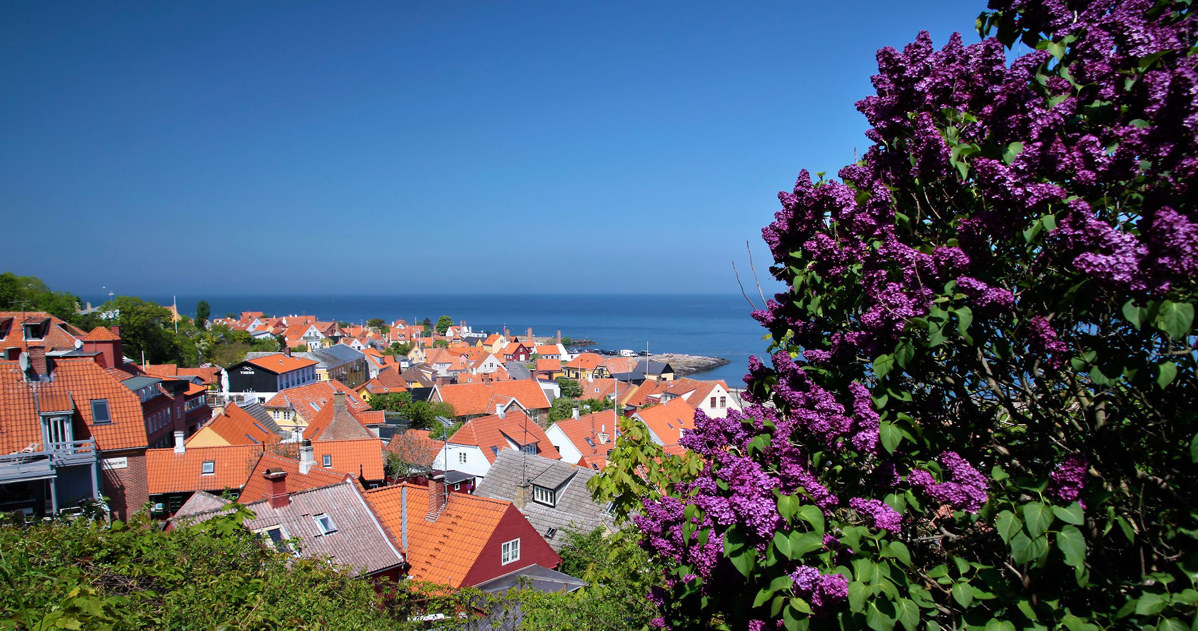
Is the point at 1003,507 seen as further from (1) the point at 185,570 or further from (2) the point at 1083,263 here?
(1) the point at 185,570

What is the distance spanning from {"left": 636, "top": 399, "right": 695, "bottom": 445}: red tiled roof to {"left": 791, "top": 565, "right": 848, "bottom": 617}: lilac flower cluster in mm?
34384

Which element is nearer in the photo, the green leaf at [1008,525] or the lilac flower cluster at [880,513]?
the green leaf at [1008,525]

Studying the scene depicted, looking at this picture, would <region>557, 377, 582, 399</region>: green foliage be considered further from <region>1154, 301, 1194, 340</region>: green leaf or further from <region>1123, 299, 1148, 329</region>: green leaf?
<region>1154, 301, 1194, 340</region>: green leaf

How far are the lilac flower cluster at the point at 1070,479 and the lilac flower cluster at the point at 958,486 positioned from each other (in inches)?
10.4

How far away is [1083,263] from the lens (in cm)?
243

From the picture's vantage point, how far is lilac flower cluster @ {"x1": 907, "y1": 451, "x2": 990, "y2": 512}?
2768mm

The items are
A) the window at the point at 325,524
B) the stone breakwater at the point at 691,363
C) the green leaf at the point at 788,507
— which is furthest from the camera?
the stone breakwater at the point at 691,363

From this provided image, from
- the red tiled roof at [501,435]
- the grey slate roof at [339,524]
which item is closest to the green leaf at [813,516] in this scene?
the grey slate roof at [339,524]

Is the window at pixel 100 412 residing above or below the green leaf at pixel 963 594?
below

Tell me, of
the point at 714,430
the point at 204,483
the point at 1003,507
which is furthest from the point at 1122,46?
the point at 204,483

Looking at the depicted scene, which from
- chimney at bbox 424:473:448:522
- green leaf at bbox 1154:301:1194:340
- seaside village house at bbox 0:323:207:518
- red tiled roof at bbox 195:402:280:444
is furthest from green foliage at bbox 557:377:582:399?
green leaf at bbox 1154:301:1194:340

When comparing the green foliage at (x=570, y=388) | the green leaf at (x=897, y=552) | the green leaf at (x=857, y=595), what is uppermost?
the green leaf at (x=897, y=552)

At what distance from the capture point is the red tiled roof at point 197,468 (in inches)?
985

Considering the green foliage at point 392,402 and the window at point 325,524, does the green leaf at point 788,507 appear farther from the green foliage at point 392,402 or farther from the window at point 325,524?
the green foliage at point 392,402
